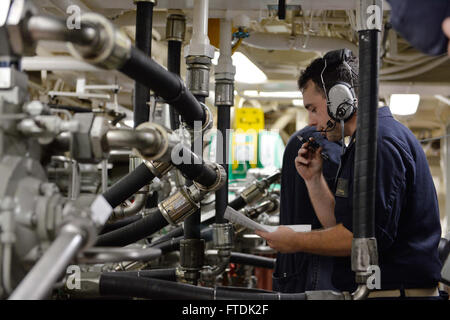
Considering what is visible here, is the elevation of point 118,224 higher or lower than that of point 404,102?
lower

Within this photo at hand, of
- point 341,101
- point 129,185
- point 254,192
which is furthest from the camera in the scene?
point 254,192

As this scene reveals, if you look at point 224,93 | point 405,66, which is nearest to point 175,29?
point 224,93

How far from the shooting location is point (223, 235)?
1.72 m

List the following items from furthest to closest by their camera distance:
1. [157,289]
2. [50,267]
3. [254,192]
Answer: [254,192], [157,289], [50,267]

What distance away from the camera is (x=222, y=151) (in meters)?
1.59

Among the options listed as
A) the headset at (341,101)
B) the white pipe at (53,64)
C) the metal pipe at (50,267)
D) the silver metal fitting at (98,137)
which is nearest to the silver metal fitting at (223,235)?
the headset at (341,101)

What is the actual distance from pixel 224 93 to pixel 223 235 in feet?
1.58

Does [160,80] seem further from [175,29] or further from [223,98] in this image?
[223,98]

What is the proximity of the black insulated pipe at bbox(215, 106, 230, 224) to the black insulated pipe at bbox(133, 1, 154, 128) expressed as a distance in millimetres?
363

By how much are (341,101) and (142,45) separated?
0.66 meters

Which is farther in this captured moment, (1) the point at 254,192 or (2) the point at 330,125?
(1) the point at 254,192

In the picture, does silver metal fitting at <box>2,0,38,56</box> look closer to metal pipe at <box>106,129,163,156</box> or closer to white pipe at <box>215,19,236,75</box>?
metal pipe at <box>106,129,163,156</box>

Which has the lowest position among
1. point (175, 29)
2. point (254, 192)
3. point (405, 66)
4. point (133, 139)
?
point (254, 192)
